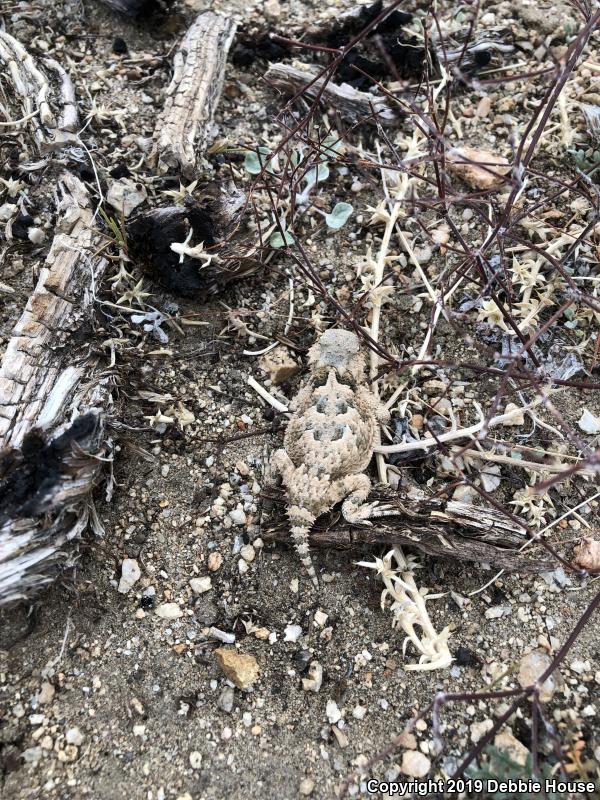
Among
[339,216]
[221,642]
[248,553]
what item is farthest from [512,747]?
[339,216]

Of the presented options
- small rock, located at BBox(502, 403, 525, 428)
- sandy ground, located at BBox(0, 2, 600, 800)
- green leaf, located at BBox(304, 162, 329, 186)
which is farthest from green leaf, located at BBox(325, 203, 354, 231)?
small rock, located at BBox(502, 403, 525, 428)

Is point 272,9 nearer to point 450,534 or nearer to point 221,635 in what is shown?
point 450,534

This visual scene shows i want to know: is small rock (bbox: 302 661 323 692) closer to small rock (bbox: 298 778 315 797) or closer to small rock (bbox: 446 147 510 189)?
small rock (bbox: 298 778 315 797)

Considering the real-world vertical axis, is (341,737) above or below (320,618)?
below

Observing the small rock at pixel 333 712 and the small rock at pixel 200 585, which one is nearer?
the small rock at pixel 333 712

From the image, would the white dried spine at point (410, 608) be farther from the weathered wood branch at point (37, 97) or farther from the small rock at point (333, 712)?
the weathered wood branch at point (37, 97)

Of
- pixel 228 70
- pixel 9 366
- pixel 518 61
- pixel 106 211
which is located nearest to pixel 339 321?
pixel 106 211

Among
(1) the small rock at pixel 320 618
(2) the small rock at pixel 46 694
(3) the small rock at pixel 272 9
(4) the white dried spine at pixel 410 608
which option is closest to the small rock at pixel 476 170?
(3) the small rock at pixel 272 9
